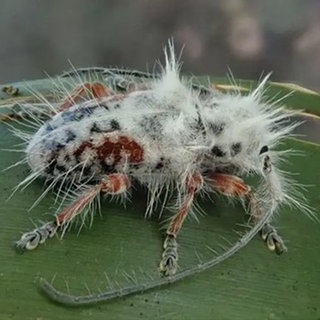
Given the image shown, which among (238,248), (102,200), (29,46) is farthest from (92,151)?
(29,46)

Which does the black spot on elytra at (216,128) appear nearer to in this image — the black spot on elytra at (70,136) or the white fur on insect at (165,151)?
the white fur on insect at (165,151)

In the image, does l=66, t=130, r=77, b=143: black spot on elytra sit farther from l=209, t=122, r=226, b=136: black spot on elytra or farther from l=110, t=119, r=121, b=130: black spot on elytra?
l=209, t=122, r=226, b=136: black spot on elytra

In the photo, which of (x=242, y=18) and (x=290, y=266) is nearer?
(x=290, y=266)

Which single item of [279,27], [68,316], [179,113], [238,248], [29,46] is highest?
[279,27]

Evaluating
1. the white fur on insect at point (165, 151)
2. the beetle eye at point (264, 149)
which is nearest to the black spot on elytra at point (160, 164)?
the white fur on insect at point (165, 151)

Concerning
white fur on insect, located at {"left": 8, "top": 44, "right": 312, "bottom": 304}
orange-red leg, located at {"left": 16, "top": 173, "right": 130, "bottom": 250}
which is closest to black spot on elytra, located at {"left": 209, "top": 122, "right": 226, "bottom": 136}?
white fur on insect, located at {"left": 8, "top": 44, "right": 312, "bottom": 304}

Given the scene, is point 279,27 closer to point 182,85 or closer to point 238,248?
point 182,85
